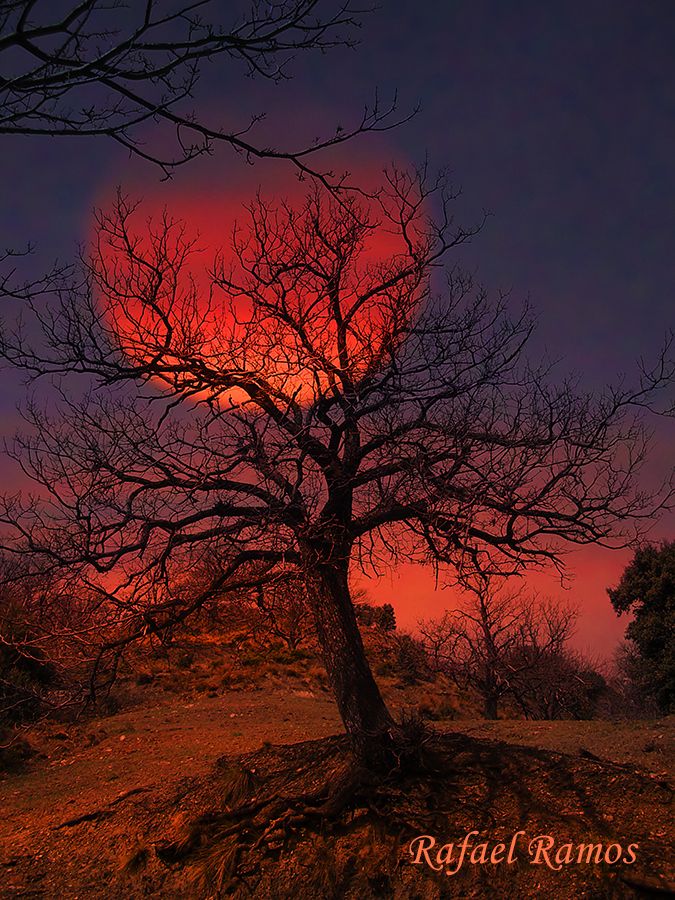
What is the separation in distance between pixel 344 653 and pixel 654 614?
1484cm

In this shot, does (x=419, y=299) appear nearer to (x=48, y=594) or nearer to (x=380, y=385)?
(x=380, y=385)

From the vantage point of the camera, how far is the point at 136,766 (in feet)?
37.5

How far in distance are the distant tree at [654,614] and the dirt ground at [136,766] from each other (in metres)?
7.47

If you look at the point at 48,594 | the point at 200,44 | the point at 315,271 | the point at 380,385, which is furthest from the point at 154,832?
the point at 200,44

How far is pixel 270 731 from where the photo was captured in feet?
A: 43.2

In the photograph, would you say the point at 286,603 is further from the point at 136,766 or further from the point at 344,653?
the point at 136,766

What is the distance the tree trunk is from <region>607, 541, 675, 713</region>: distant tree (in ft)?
45.1

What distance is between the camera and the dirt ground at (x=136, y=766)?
7.39 metres

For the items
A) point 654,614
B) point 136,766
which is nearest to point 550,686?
point 654,614

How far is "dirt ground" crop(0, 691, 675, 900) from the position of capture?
24.3 feet

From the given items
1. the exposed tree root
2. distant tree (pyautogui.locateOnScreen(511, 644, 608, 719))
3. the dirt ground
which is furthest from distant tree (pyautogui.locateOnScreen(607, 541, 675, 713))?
the exposed tree root

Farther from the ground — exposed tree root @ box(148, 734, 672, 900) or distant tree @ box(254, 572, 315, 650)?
distant tree @ box(254, 572, 315, 650)

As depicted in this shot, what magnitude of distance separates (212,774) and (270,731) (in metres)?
4.63

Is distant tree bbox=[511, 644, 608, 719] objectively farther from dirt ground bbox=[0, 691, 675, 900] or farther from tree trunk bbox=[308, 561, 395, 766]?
tree trunk bbox=[308, 561, 395, 766]
